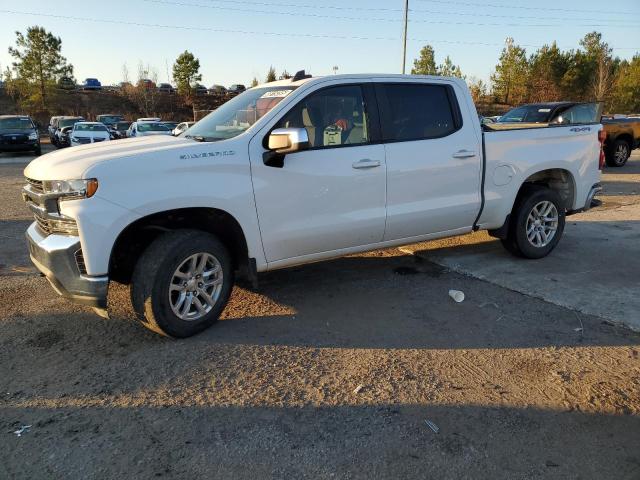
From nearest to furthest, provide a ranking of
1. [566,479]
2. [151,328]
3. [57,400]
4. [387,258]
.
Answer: [566,479] < [57,400] < [151,328] < [387,258]

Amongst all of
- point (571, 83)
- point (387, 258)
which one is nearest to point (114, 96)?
point (571, 83)

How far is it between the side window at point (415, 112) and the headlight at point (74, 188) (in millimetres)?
2466

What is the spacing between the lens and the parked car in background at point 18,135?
21672mm

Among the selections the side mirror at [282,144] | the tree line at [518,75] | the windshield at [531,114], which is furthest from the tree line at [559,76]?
the side mirror at [282,144]

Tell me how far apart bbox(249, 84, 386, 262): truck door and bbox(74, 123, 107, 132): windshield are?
2213 centimetres

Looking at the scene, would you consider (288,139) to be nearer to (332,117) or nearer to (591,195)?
(332,117)

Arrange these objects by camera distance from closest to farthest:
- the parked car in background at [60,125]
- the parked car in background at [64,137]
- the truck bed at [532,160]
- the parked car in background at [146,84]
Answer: the truck bed at [532,160] < the parked car in background at [64,137] < the parked car in background at [60,125] < the parked car in background at [146,84]

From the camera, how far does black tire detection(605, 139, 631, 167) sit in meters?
15.6

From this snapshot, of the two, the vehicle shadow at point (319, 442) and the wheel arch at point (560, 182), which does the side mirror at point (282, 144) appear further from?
the wheel arch at point (560, 182)

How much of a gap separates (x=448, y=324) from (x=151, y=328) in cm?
233

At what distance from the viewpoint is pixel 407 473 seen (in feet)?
8.44

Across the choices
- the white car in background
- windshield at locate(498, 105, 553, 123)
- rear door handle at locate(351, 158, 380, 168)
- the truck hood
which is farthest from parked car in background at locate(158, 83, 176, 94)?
rear door handle at locate(351, 158, 380, 168)

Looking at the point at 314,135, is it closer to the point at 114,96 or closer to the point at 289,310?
the point at 289,310

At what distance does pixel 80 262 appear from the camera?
362cm
